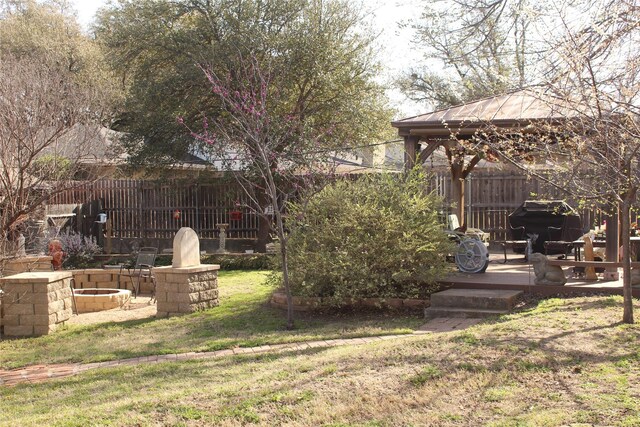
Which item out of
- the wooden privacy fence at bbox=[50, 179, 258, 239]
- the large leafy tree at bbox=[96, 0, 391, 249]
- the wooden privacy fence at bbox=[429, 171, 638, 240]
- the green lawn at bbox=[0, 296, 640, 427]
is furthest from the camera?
the wooden privacy fence at bbox=[50, 179, 258, 239]

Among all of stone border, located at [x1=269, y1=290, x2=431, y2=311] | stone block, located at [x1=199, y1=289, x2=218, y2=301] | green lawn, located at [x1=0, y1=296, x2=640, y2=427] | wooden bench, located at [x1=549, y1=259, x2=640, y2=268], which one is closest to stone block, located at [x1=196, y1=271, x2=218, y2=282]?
stone block, located at [x1=199, y1=289, x2=218, y2=301]

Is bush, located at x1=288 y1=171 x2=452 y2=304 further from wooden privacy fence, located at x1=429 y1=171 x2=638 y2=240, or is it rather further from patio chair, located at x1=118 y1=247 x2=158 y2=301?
wooden privacy fence, located at x1=429 y1=171 x2=638 y2=240

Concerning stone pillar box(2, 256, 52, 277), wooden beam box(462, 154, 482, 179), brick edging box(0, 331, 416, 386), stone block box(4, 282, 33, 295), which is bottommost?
brick edging box(0, 331, 416, 386)

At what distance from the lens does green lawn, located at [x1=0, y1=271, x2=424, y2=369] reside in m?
8.41

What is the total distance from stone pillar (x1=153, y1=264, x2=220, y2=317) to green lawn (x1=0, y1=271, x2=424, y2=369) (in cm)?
23

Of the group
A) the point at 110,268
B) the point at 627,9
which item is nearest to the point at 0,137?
the point at 110,268

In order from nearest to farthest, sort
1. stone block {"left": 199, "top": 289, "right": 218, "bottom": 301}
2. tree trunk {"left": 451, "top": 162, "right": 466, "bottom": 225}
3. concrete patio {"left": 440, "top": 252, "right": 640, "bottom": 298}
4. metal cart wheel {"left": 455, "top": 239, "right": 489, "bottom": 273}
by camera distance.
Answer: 1. concrete patio {"left": 440, "top": 252, "right": 640, "bottom": 298}
2. stone block {"left": 199, "top": 289, "right": 218, "bottom": 301}
3. metal cart wheel {"left": 455, "top": 239, "right": 489, "bottom": 273}
4. tree trunk {"left": 451, "top": 162, "right": 466, "bottom": 225}

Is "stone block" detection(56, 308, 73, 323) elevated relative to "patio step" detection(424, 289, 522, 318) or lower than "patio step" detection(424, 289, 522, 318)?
lower

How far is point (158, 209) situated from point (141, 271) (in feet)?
22.0

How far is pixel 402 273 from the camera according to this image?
994cm

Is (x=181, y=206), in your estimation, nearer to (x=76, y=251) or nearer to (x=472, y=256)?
(x=76, y=251)

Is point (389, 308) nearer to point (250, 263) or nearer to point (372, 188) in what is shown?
point (372, 188)

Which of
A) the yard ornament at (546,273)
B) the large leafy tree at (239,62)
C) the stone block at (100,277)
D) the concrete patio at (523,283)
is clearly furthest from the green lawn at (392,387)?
the large leafy tree at (239,62)

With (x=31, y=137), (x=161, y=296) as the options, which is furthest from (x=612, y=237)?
(x=31, y=137)
